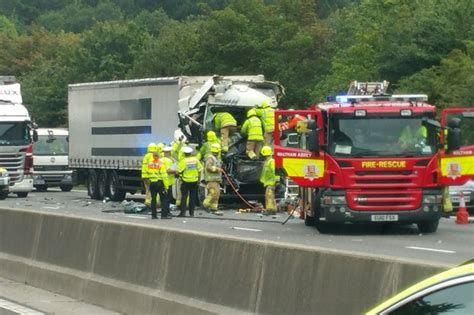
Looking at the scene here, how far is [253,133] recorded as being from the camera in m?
27.9

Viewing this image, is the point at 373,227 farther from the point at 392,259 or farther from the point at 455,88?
the point at 455,88

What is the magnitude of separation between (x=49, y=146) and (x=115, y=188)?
11.7 m

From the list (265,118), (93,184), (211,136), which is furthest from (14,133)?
(265,118)

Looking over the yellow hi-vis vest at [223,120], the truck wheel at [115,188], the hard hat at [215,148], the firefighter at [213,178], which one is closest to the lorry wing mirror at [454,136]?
the firefighter at [213,178]

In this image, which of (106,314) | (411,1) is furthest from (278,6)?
(106,314)

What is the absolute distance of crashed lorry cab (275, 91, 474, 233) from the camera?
19797mm

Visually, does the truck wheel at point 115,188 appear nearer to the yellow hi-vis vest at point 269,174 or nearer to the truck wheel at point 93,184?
the truck wheel at point 93,184

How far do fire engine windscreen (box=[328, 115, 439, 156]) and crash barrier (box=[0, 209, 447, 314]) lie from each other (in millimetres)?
6596

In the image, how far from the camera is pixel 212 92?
2938 centimetres

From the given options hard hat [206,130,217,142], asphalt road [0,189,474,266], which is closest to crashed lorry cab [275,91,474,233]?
asphalt road [0,189,474,266]

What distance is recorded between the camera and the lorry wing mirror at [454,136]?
19672 mm

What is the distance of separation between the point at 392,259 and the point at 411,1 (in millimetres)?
52297

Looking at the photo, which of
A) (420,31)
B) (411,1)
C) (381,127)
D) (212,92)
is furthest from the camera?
(411,1)

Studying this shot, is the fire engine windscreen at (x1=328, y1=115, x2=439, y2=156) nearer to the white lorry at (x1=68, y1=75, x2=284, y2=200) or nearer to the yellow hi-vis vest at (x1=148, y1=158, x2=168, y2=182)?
the yellow hi-vis vest at (x1=148, y1=158, x2=168, y2=182)
